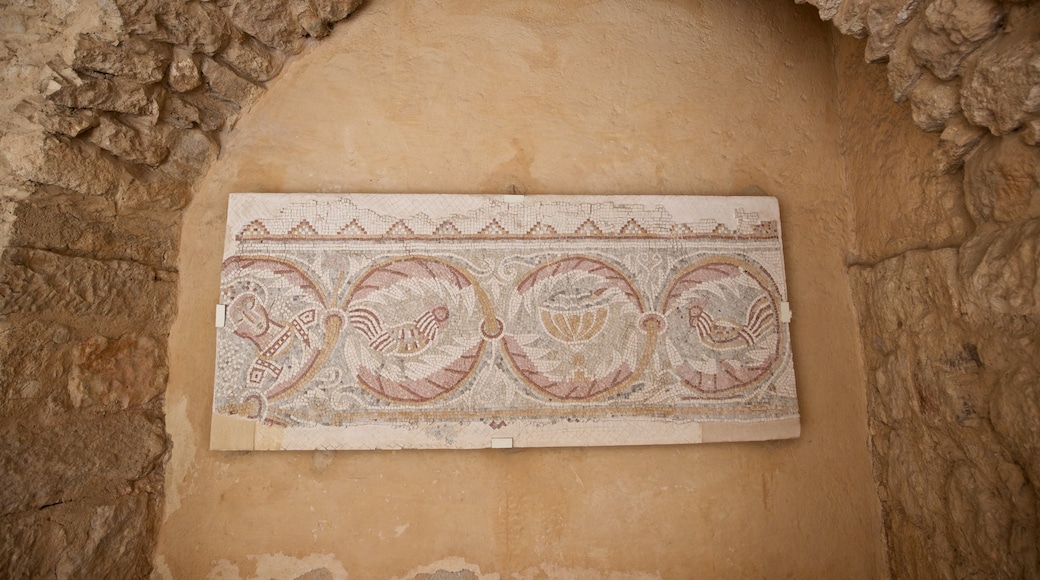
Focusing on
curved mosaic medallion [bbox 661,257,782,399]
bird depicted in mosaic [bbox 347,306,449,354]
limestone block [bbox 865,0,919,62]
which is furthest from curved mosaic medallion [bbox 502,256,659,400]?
limestone block [bbox 865,0,919,62]

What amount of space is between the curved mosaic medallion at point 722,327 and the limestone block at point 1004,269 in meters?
0.65

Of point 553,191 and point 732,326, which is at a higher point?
Result: point 553,191

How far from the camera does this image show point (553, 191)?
240 cm

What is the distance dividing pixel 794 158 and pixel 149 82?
2437mm

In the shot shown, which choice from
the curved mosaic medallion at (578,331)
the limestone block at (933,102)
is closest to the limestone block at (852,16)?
the limestone block at (933,102)

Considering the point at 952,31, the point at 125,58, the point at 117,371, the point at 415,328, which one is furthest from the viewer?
the point at 415,328

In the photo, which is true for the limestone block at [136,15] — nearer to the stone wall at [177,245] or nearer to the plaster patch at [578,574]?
the stone wall at [177,245]

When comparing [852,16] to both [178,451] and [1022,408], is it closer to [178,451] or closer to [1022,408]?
[1022,408]

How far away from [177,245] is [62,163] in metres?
0.49

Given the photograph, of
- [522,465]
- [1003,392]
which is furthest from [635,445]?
[1003,392]

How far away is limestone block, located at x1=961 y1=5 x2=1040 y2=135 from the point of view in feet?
4.80

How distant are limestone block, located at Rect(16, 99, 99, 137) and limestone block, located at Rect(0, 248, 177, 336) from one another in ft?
1.30

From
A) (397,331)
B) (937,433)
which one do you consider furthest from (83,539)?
(937,433)

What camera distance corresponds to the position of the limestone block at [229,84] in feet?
7.45
